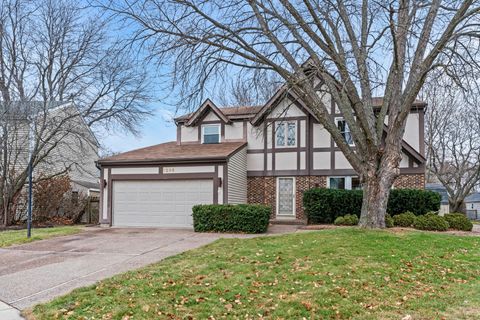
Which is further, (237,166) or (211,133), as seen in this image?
A: (211,133)

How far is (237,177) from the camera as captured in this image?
56.5 feet

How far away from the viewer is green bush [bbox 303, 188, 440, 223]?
15305mm

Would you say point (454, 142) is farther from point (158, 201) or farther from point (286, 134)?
point (158, 201)

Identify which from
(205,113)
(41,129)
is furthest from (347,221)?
(41,129)

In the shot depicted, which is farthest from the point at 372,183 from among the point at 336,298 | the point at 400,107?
the point at 336,298

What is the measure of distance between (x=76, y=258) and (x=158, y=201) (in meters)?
7.13

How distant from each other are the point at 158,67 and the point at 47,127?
11416 millimetres

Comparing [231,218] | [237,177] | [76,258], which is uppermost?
[237,177]

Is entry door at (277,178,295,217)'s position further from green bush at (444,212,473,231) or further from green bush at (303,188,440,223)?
green bush at (444,212,473,231)

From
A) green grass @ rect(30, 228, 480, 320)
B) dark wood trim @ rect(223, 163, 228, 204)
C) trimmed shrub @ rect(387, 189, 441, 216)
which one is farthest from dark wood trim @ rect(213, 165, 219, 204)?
trimmed shrub @ rect(387, 189, 441, 216)

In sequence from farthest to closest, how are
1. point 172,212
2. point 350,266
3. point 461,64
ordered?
1. point 172,212
2. point 461,64
3. point 350,266

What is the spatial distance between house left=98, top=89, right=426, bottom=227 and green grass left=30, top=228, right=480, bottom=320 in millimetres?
7268

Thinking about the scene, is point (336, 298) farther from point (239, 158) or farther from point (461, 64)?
point (239, 158)

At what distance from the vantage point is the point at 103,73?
20.2 metres
